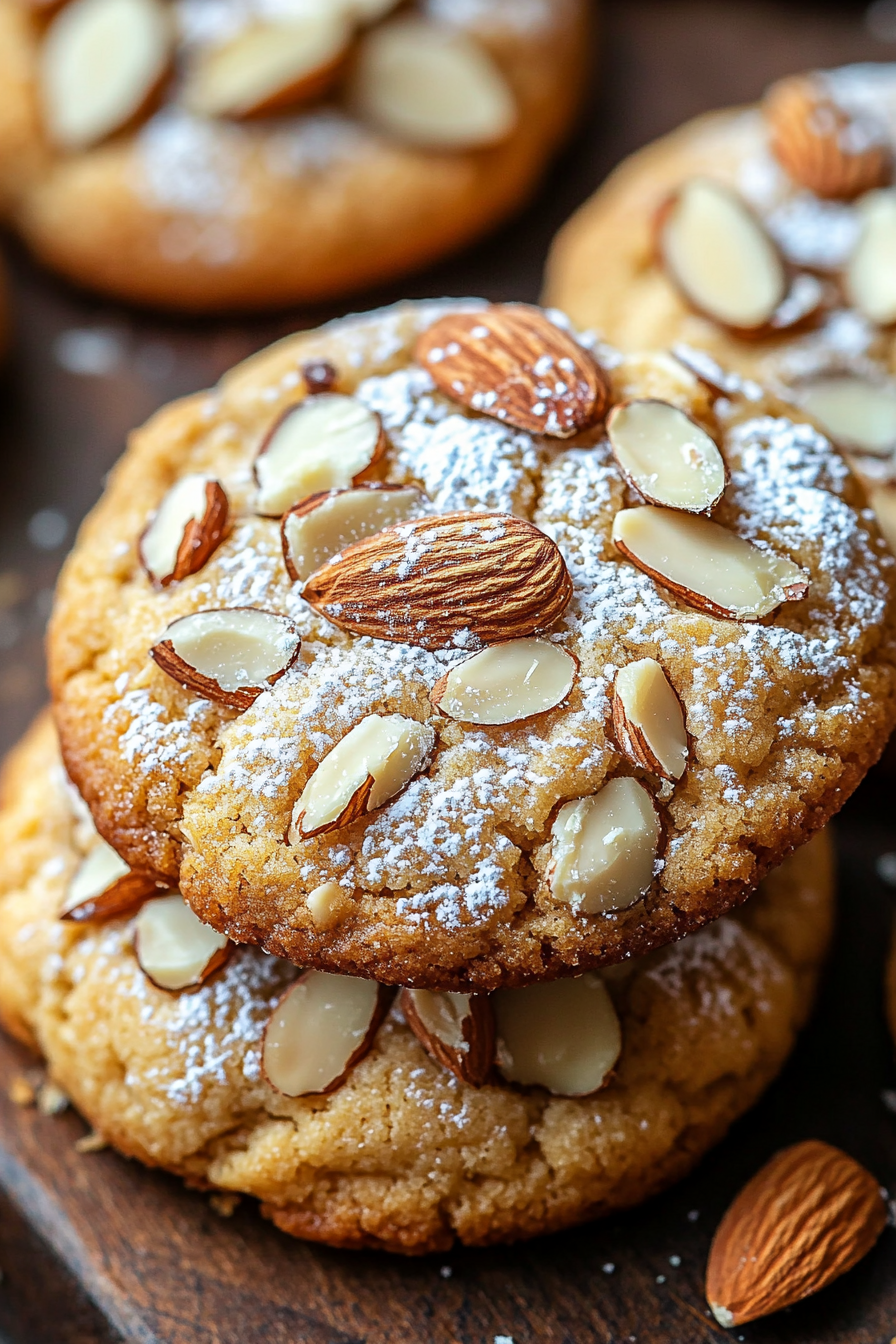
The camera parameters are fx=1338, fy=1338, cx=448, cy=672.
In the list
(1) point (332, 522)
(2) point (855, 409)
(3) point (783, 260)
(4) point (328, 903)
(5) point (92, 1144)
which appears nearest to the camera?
(4) point (328, 903)

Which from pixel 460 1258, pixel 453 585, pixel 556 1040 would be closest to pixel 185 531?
pixel 453 585

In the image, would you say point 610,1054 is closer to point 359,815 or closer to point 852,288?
point 359,815

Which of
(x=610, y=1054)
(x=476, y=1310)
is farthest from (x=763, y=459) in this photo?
(x=476, y=1310)

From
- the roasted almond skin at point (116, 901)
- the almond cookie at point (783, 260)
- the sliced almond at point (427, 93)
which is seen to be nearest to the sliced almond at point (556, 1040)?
the roasted almond skin at point (116, 901)

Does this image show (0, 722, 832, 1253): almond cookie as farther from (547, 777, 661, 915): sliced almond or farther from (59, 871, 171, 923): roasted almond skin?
(547, 777, 661, 915): sliced almond

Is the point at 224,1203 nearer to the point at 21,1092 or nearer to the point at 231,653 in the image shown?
the point at 21,1092

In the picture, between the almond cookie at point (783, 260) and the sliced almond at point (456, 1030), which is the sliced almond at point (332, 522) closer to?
the sliced almond at point (456, 1030)
